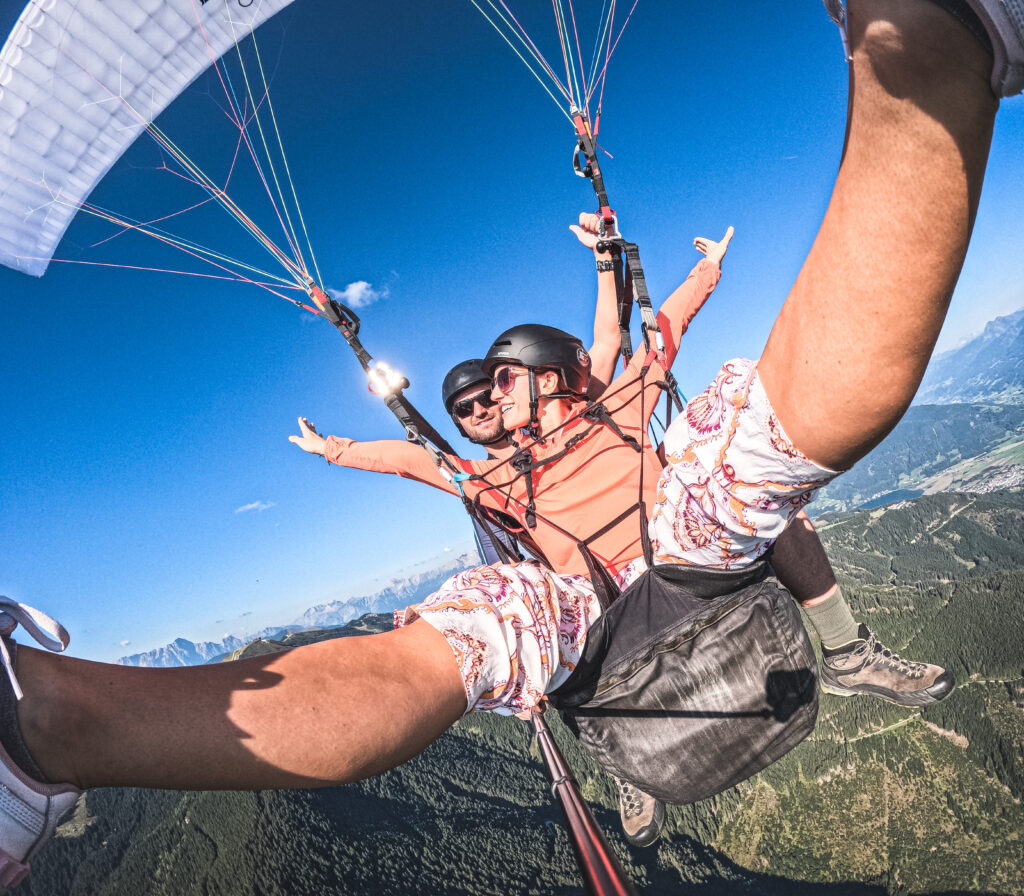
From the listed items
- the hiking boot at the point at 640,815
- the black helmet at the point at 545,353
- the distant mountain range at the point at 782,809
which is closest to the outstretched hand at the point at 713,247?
the black helmet at the point at 545,353

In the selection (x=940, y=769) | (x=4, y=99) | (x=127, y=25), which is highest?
(x=127, y=25)

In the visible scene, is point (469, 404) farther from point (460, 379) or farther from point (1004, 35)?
point (1004, 35)

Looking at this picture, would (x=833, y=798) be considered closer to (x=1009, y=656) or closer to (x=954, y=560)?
(x=1009, y=656)

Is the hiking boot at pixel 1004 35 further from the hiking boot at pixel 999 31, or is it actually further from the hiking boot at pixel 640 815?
the hiking boot at pixel 640 815

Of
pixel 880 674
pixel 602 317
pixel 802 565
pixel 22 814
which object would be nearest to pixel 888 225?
pixel 22 814

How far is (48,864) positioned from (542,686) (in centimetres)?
4674

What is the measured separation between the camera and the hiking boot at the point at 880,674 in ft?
7.69

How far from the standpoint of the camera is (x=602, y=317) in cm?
354

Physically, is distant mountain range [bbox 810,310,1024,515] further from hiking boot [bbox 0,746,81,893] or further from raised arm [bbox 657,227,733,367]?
hiking boot [bbox 0,746,81,893]

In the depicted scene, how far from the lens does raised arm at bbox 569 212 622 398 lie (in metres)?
3.35

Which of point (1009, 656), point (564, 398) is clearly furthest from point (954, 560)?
point (564, 398)

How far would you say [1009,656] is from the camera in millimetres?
47062

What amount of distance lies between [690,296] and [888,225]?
7.42 feet

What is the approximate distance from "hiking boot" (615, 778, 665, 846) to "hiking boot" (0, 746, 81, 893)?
2.99 metres
